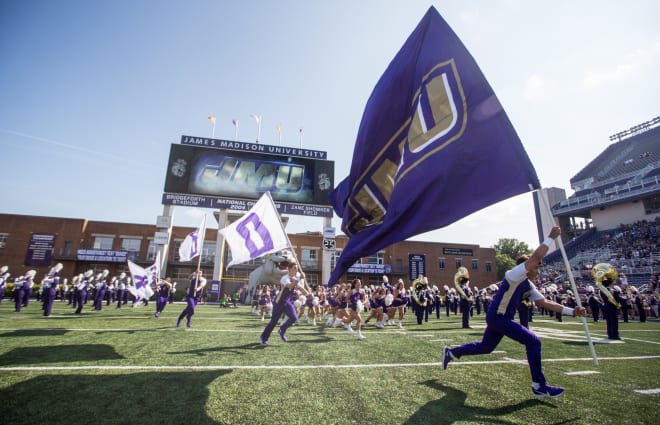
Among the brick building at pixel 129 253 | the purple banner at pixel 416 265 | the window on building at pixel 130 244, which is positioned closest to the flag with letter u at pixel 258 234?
the brick building at pixel 129 253

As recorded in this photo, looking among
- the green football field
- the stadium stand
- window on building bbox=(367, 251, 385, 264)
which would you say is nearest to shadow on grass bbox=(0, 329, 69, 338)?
the green football field

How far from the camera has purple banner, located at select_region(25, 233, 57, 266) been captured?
36.7 meters

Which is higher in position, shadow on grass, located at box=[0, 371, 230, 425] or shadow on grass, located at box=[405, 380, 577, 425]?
shadow on grass, located at box=[0, 371, 230, 425]

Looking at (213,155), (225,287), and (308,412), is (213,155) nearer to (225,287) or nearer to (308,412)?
(225,287)

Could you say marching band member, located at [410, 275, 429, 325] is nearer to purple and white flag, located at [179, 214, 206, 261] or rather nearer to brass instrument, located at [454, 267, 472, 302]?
brass instrument, located at [454, 267, 472, 302]

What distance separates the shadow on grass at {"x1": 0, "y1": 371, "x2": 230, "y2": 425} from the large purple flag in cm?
257

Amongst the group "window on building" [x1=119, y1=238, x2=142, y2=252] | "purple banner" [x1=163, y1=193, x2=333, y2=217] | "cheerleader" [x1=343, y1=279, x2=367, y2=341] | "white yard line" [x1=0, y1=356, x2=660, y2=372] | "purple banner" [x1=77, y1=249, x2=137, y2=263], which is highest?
"purple banner" [x1=163, y1=193, x2=333, y2=217]

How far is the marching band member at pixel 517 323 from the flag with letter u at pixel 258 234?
441cm

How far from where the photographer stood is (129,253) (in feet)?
124

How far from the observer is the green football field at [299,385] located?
11.3 feet

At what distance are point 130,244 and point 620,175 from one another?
2897 inches

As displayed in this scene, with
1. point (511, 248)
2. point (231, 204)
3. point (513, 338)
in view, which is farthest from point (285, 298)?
point (511, 248)

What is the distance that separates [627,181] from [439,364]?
5645 cm

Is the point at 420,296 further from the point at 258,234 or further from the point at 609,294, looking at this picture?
the point at 258,234
